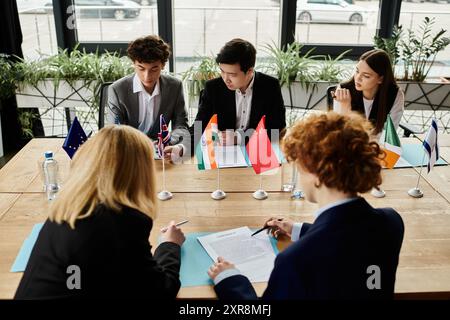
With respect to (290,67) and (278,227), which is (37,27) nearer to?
(290,67)

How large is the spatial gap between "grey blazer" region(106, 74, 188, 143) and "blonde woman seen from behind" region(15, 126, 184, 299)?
1354 millimetres

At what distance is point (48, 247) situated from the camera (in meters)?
1.18

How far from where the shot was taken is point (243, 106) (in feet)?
9.16

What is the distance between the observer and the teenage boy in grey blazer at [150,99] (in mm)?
2545

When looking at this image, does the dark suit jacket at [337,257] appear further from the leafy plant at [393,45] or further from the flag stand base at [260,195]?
the leafy plant at [393,45]

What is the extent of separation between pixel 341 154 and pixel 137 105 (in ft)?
5.92

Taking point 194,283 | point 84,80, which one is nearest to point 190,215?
point 194,283

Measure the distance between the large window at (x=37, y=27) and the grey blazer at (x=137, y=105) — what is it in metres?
1.60

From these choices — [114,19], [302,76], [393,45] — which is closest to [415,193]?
[302,76]

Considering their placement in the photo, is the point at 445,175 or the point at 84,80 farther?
the point at 84,80

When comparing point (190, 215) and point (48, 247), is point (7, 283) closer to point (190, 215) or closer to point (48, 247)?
point (48, 247)

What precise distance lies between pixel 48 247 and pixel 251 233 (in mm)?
719

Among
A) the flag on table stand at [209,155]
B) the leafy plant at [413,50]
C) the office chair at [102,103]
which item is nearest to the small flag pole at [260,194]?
the flag on table stand at [209,155]

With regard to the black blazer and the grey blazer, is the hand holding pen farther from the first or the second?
the grey blazer
